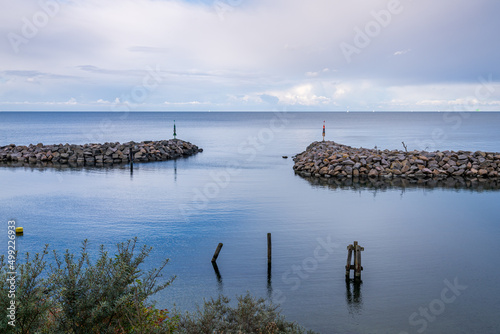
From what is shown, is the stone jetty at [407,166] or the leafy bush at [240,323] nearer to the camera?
the leafy bush at [240,323]

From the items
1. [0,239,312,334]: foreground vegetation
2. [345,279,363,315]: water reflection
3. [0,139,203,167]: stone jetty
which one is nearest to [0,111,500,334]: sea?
[345,279,363,315]: water reflection

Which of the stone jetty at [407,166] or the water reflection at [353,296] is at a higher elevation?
the stone jetty at [407,166]

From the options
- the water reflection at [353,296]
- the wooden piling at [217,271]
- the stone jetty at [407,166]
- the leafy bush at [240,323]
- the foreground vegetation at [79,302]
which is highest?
the stone jetty at [407,166]

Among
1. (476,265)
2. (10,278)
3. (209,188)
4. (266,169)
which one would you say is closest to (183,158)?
(266,169)

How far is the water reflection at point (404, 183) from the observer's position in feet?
133

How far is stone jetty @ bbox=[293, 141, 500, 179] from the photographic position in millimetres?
45528

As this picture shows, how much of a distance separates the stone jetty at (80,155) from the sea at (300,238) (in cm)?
1183

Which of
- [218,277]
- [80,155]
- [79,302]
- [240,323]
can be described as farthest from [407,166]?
[79,302]

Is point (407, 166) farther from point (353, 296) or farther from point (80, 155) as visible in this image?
point (80, 155)

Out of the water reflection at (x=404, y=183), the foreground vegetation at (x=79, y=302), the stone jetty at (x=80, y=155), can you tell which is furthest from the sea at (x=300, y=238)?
the stone jetty at (x=80, y=155)

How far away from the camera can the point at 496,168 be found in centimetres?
4591

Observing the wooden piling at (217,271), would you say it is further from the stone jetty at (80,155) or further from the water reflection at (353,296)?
the stone jetty at (80,155)

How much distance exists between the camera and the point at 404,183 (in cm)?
4231

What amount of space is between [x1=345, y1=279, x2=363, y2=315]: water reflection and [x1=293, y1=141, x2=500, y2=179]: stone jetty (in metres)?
28.7
